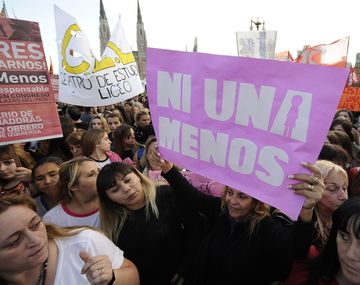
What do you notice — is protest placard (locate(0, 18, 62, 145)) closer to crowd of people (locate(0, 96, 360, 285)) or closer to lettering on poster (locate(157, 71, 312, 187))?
crowd of people (locate(0, 96, 360, 285))

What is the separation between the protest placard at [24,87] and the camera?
98.5 inches

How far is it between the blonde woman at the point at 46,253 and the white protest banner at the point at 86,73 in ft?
11.6

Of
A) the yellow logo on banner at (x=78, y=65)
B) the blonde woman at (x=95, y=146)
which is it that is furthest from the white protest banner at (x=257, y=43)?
the blonde woman at (x=95, y=146)

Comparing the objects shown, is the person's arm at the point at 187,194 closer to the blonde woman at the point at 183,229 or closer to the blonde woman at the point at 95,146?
the blonde woman at the point at 183,229

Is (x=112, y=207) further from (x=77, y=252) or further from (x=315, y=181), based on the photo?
(x=315, y=181)

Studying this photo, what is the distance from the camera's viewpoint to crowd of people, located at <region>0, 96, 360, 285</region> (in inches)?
51.5

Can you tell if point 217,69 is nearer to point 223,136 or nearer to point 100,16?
point 223,136

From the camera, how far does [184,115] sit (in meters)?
1.65

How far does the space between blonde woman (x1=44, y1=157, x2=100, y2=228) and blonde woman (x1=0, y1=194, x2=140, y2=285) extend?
0.66 meters

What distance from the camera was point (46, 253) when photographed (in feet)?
4.52

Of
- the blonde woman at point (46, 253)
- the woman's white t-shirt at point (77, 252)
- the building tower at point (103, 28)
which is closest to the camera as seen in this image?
the blonde woman at point (46, 253)

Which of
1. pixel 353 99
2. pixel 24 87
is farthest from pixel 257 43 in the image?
pixel 24 87

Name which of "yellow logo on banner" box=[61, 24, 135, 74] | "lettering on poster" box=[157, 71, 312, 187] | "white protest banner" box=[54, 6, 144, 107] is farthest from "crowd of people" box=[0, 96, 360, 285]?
"yellow logo on banner" box=[61, 24, 135, 74]

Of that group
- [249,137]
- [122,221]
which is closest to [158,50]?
[249,137]
